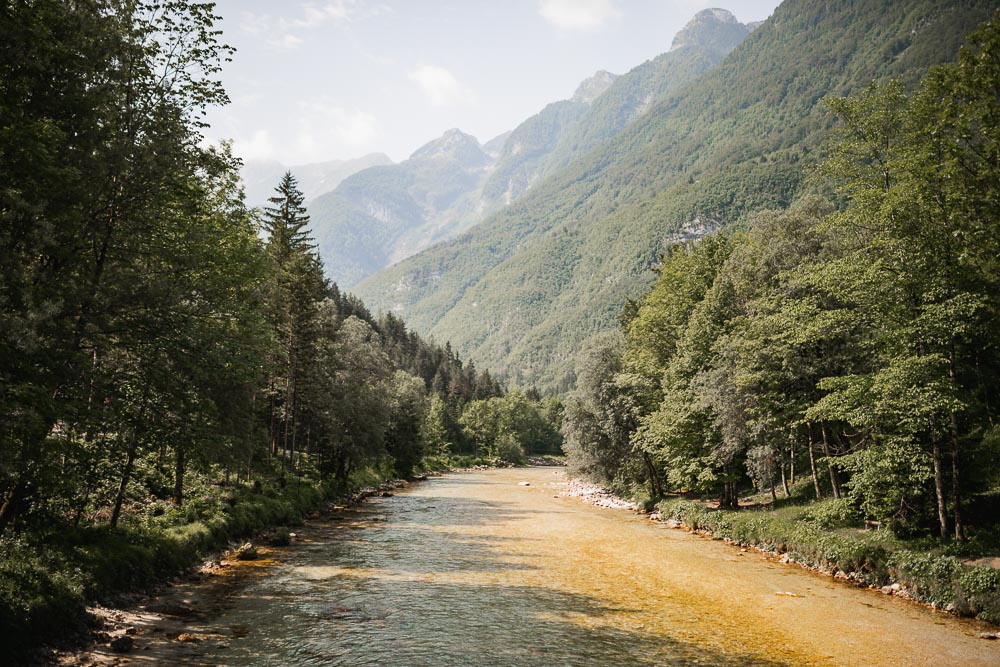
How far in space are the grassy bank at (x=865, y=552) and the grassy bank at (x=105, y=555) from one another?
83.6 feet

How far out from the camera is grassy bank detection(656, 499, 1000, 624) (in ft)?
59.3

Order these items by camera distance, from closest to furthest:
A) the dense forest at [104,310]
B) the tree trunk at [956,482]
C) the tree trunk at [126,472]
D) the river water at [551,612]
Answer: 1. the dense forest at [104,310]
2. the river water at [551,612]
3. the tree trunk at [126,472]
4. the tree trunk at [956,482]

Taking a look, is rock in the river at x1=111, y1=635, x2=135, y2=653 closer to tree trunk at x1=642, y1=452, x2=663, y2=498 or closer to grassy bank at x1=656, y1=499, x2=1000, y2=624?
grassy bank at x1=656, y1=499, x2=1000, y2=624

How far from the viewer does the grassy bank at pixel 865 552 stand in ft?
59.3

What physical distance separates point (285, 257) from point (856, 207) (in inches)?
1511

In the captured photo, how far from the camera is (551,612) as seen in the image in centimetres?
1816

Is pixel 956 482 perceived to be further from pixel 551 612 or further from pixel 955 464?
pixel 551 612

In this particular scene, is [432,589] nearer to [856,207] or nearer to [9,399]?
[9,399]

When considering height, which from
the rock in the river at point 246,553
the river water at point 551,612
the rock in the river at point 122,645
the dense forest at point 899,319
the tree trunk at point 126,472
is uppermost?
the dense forest at point 899,319

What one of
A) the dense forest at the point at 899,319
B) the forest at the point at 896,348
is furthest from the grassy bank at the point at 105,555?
the dense forest at the point at 899,319

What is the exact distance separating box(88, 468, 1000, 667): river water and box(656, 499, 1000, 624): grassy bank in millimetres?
888

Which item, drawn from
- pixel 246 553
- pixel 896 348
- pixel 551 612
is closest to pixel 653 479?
pixel 896 348

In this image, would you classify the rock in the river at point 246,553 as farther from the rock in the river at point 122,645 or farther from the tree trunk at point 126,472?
the rock in the river at point 122,645

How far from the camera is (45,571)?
13.7 meters
